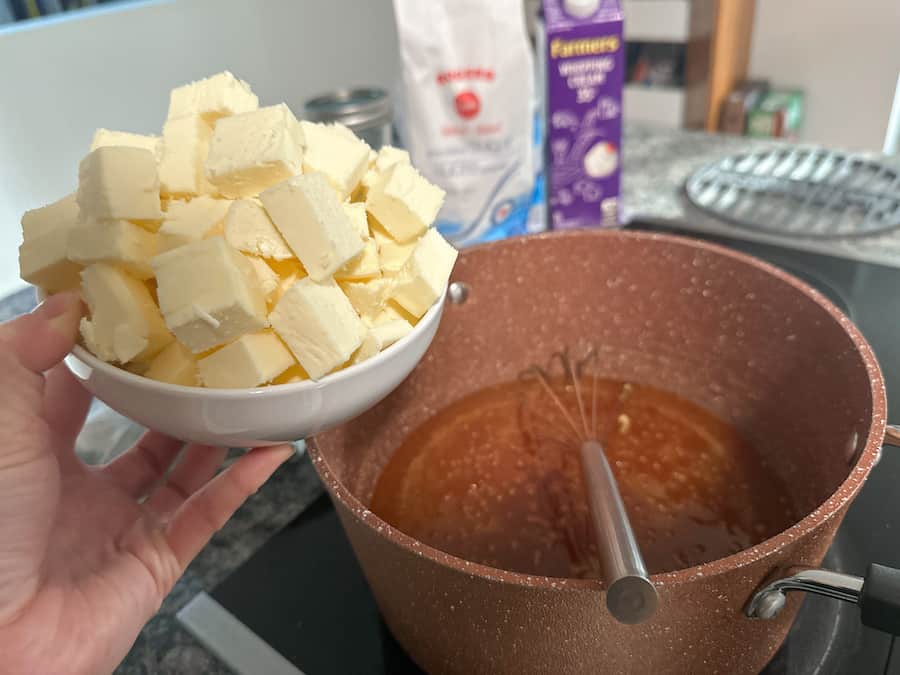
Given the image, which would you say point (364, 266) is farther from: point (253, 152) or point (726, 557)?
point (726, 557)

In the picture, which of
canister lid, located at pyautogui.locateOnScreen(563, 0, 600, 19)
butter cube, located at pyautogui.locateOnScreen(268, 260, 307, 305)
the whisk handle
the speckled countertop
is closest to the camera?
the whisk handle

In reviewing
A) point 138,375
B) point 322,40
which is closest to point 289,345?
point 138,375

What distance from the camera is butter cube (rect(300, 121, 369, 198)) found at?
478 mm

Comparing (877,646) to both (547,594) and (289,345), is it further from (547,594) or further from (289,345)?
(289,345)

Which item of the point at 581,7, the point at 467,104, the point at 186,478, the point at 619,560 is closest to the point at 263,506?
the point at 186,478

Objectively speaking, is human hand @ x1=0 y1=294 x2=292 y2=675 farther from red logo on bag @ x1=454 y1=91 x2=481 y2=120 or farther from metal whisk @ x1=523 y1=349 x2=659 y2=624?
red logo on bag @ x1=454 y1=91 x2=481 y2=120

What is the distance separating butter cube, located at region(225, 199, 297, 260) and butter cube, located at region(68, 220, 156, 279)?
54 millimetres

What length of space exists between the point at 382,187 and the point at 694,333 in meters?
0.40

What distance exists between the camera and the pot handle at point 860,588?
356mm

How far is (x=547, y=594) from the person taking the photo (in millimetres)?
359

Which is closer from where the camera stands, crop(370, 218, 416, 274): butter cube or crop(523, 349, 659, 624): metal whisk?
crop(523, 349, 659, 624): metal whisk

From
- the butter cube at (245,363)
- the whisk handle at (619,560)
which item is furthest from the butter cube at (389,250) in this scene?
the whisk handle at (619,560)

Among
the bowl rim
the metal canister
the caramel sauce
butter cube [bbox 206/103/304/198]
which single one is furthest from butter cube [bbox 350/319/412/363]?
the metal canister

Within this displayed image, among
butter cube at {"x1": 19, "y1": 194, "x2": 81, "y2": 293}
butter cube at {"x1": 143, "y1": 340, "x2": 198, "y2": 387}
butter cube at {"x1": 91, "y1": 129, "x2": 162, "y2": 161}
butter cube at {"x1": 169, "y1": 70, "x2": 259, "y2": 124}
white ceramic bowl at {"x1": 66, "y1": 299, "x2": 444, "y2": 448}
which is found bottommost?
white ceramic bowl at {"x1": 66, "y1": 299, "x2": 444, "y2": 448}
